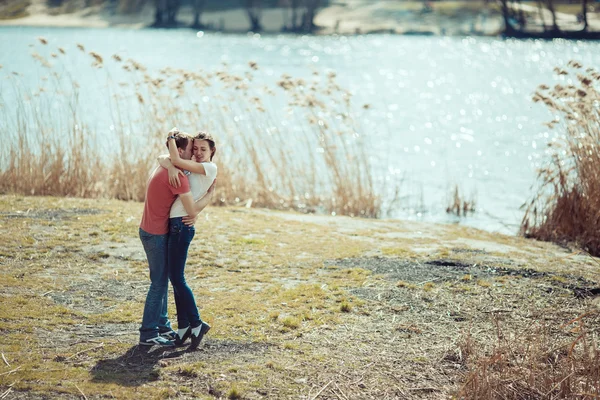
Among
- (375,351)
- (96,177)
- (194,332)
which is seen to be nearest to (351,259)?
(375,351)

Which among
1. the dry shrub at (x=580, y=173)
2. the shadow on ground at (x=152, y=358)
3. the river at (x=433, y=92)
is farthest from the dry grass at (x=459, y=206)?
the shadow on ground at (x=152, y=358)

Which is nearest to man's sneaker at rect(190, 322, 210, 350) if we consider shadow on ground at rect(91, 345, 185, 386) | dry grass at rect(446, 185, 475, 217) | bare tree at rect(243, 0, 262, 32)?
shadow on ground at rect(91, 345, 185, 386)

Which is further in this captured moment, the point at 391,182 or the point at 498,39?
the point at 498,39

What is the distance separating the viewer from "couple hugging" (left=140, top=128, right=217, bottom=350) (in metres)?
5.03

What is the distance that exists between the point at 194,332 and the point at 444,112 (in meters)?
27.1

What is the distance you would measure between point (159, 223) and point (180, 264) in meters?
0.32

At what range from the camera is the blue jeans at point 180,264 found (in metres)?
5.11

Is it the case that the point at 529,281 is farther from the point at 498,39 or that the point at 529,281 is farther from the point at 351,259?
the point at 498,39

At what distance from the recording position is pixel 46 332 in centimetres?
544

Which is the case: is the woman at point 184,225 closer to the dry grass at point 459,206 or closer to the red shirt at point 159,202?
the red shirt at point 159,202

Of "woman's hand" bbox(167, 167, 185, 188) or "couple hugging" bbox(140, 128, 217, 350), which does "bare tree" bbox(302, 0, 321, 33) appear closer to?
"couple hugging" bbox(140, 128, 217, 350)

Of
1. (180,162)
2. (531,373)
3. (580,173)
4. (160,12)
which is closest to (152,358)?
(180,162)

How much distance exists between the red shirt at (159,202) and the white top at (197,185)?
0.05 meters

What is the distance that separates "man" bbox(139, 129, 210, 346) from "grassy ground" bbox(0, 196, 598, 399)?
0.21m
